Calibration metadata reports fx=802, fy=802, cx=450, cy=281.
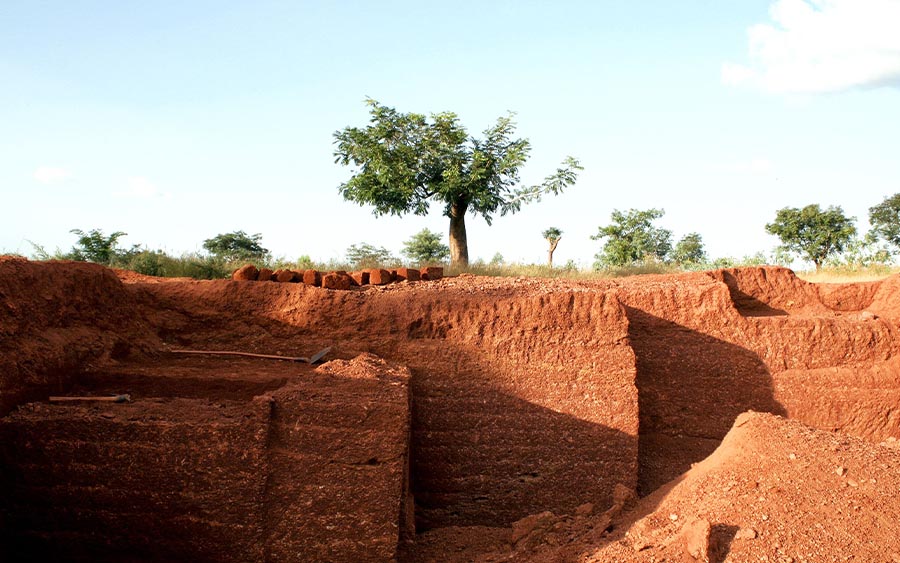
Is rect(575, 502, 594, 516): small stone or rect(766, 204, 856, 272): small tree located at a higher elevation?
rect(766, 204, 856, 272): small tree

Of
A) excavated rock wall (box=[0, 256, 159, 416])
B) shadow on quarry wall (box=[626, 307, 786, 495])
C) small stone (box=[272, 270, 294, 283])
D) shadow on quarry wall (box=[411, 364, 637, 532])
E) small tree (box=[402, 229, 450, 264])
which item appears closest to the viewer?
excavated rock wall (box=[0, 256, 159, 416])

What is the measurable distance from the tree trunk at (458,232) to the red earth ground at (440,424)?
34.8ft

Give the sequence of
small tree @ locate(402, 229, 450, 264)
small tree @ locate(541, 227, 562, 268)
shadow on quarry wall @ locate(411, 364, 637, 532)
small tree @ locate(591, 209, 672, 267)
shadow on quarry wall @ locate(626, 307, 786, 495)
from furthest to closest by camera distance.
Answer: small tree @ locate(402, 229, 450, 264) → small tree @ locate(591, 209, 672, 267) → small tree @ locate(541, 227, 562, 268) → shadow on quarry wall @ locate(626, 307, 786, 495) → shadow on quarry wall @ locate(411, 364, 637, 532)

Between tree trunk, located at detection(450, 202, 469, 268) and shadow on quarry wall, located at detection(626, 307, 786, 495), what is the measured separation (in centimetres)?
1153

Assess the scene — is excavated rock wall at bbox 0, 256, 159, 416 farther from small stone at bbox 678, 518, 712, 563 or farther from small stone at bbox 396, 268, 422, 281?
small stone at bbox 678, 518, 712, 563

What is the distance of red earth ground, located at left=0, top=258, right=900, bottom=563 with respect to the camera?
15.6ft

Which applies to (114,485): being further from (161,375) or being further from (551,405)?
(551,405)

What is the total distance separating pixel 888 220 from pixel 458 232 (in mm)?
20195

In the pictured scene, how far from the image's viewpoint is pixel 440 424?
604 cm

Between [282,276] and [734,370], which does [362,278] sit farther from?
[734,370]

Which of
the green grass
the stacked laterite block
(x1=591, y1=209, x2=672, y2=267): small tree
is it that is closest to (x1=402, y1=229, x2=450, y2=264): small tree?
(x1=591, y1=209, x2=672, y2=267): small tree

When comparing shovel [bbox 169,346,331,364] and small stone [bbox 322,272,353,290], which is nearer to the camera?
shovel [bbox 169,346,331,364]

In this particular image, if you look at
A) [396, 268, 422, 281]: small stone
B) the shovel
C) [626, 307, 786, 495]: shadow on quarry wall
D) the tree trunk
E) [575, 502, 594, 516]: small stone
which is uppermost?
the tree trunk

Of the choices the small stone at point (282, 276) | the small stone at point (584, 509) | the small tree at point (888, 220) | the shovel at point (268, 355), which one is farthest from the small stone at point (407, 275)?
the small tree at point (888, 220)
